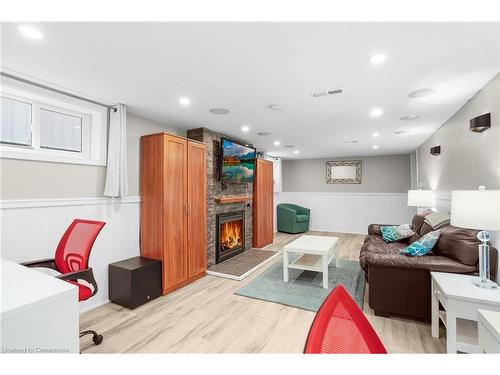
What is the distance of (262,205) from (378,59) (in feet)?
13.3

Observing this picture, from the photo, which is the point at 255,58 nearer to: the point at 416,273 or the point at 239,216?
the point at 416,273

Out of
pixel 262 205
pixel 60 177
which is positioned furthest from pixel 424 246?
pixel 60 177

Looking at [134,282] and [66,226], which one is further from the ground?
[66,226]

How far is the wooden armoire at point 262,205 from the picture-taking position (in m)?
5.37

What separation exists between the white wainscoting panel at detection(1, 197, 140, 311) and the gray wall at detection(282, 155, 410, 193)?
5.73m

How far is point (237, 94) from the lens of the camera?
252cm

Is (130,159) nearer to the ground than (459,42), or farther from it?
nearer to the ground

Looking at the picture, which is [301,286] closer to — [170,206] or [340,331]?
[170,206]

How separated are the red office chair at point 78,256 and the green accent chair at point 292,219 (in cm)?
554

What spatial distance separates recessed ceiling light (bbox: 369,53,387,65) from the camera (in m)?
1.75

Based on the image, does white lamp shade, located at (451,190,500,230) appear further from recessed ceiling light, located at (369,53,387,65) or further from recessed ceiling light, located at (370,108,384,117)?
recessed ceiling light, located at (370,108,384,117)

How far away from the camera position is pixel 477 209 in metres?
1.72
